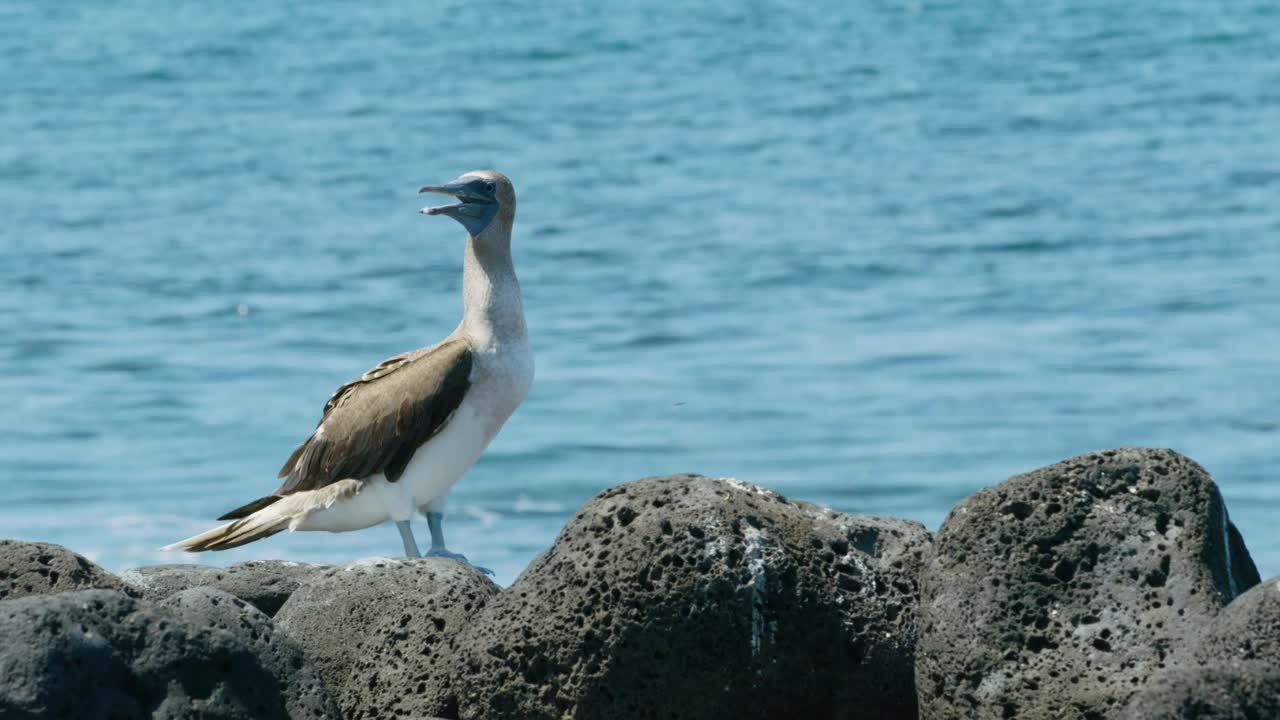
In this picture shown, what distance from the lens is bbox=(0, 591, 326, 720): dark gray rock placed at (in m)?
4.67

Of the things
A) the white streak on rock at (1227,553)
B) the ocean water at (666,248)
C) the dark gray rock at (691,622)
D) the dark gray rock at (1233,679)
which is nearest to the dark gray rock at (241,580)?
the dark gray rock at (691,622)

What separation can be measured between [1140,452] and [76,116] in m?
28.0

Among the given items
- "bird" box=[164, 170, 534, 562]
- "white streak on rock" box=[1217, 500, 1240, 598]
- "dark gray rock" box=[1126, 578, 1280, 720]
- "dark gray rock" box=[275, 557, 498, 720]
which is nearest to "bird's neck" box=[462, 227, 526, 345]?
"bird" box=[164, 170, 534, 562]

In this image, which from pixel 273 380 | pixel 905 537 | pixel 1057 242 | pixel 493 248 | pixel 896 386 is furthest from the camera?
pixel 1057 242

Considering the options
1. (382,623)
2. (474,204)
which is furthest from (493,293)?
(382,623)

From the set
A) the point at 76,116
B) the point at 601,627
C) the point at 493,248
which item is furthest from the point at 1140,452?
the point at 76,116

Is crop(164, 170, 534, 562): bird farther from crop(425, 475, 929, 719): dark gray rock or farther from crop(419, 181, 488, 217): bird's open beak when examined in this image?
crop(425, 475, 929, 719): dark gray rock

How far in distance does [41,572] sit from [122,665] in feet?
3.52

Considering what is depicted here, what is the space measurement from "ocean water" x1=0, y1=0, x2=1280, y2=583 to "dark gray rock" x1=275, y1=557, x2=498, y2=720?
5.10m

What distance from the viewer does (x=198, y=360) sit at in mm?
17422

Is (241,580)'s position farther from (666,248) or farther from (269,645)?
(666,248)

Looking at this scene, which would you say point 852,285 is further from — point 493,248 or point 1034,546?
point 1034,546

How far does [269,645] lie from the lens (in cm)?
516

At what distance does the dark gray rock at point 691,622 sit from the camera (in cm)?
531
